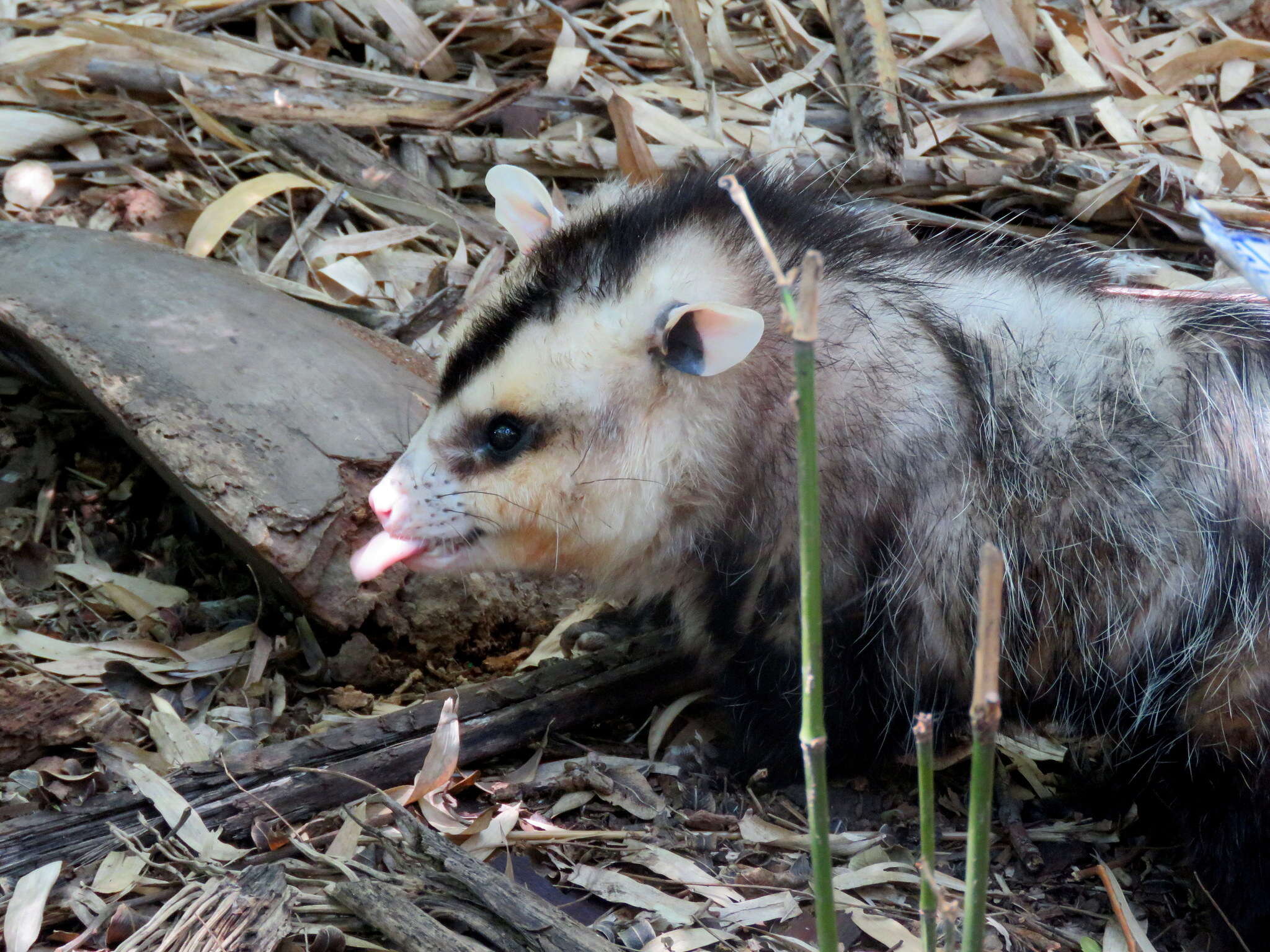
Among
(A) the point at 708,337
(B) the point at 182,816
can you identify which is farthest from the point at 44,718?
(A) the point at 708,337

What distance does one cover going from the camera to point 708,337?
2449 millimetres

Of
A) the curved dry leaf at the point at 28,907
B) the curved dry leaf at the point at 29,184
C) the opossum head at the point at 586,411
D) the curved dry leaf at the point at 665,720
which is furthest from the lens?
the curved dry leaf at the point at 29,184

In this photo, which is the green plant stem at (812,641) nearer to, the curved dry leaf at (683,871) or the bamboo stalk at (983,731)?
the bamboo stalk at (983,731)

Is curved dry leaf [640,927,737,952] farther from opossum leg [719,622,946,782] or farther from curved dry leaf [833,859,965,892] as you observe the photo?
opossum leg [719,622,946,782]

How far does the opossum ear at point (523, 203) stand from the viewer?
119 inches

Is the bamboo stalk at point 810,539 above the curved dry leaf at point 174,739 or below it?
above

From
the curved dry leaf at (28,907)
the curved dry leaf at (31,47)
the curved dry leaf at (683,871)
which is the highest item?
the curved dry leaf at (31,47)

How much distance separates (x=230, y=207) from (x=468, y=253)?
0.81m

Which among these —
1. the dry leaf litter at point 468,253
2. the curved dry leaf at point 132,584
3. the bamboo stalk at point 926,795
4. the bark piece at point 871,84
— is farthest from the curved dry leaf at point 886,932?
the bark piece at point 871,84

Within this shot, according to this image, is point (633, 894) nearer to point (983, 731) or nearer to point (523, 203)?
point (983, 731)

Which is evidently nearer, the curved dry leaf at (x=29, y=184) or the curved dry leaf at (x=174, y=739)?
the curved dry leaf at (x=174, y=739)

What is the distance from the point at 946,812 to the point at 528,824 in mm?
1069

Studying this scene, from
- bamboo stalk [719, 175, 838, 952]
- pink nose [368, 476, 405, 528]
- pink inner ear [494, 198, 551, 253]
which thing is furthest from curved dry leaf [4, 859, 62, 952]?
pink inner ear [494, 198, 551, 253]

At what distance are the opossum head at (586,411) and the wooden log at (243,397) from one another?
0.40m
